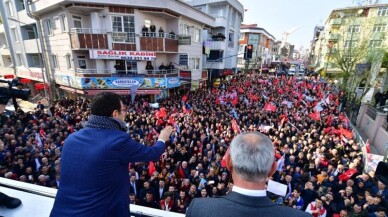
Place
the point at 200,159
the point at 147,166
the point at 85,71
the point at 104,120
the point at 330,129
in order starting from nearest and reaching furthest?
the point at 104,120 < the point at 147,166 < the point at 200,159 < the point at 330,129 < the point at 85,71

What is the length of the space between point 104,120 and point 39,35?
23003mm

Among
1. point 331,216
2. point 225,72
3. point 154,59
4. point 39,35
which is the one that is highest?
point 39,35

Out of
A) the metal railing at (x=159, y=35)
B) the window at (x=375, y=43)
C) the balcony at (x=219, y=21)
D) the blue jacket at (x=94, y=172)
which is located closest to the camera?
the blue jacket at (x=94, y=172)

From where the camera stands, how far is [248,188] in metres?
1.14

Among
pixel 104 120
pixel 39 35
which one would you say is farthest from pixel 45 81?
pixel 104 120

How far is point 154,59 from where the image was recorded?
17109 mm

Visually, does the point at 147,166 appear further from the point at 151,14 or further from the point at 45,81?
the point at 45,81

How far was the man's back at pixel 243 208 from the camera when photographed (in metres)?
1.06

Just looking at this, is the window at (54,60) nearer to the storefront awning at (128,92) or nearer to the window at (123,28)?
the storefront awning at (128,92)

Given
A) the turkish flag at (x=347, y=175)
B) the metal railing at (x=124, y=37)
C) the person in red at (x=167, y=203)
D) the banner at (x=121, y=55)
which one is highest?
the metal railing at (x=124, y=37)

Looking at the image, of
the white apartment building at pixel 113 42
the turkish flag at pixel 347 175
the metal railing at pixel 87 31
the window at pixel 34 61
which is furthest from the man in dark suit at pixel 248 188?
the window at pixel 34 61

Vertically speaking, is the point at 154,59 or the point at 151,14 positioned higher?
the point at 151,14

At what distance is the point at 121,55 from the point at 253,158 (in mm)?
16189

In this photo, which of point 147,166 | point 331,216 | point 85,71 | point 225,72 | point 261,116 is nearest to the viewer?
point 331,216
